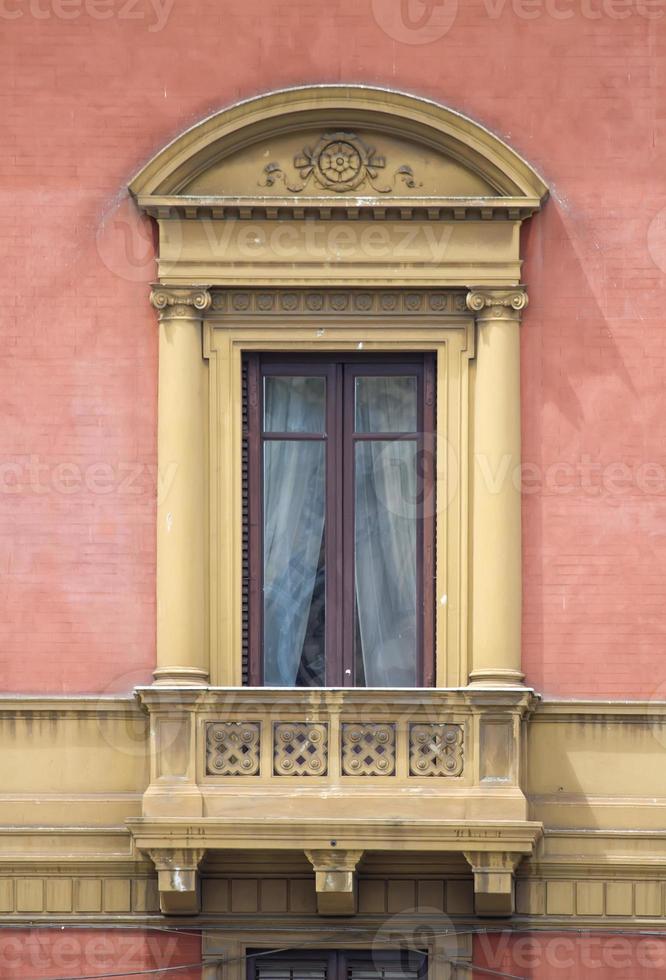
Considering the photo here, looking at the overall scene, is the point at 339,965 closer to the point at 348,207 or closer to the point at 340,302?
the point at 340,302

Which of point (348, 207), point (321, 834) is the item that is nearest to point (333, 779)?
point (321, 834)

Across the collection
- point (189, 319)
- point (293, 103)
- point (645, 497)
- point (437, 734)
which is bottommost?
point (437, 734)

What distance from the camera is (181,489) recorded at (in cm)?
A: 2120

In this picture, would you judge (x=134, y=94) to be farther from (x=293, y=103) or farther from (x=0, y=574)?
(x=0, y=574)

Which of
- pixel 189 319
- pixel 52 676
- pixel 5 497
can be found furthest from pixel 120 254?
pixel 52 676

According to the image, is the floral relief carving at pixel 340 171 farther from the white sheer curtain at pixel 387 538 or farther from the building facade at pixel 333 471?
Result: the white sheer curtain at pixel 387 538

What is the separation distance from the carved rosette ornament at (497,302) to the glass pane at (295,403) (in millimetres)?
1441

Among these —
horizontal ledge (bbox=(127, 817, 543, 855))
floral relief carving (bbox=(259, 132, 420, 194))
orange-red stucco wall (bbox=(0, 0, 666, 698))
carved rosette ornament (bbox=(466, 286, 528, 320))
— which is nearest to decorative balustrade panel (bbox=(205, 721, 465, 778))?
horizontal ledge (bbox=(127, 817, 543, 855))

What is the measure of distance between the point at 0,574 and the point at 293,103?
15.0ft

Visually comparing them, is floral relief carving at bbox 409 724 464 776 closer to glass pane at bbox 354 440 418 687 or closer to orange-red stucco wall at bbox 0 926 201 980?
glass pane at bbox 354 440 418 687

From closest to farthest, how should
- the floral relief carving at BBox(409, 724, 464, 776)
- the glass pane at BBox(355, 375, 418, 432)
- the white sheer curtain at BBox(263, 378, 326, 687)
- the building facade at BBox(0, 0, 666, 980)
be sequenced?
the floral relief carving at BBox(409, 724, 464, 776) → the building facade at BBox(0, 0, 666, 980) → the white sheer curtain at BBox(263, 378, 326, 687) → the glass pane at BBox(355, 375, 418, 432)

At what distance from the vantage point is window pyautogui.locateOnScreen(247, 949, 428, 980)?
2094 cm

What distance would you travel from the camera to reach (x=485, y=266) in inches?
845

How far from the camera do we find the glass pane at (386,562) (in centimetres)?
2145
